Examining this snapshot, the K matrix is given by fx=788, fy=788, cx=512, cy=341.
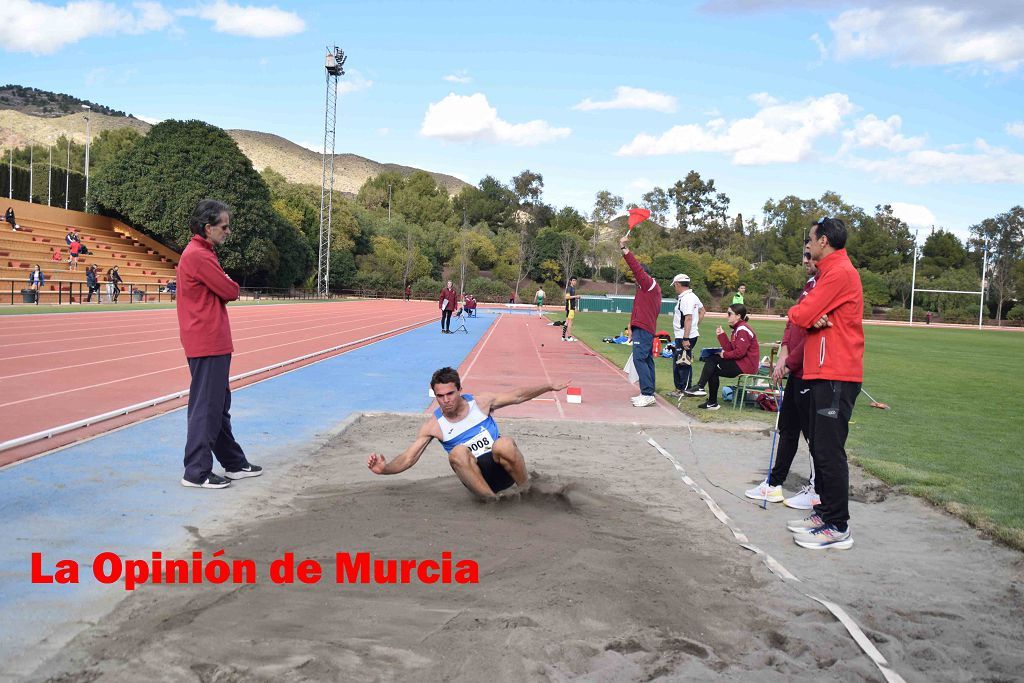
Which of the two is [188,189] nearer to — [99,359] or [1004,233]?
[99,359]

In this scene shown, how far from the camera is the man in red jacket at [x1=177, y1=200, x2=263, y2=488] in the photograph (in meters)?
5.98

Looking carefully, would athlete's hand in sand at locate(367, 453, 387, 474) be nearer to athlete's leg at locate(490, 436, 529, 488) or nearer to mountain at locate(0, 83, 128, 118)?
athlete's leg at locate(490, 436, 529, 488)

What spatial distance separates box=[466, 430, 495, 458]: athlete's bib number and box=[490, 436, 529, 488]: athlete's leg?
3.6 inches

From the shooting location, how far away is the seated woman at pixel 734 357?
36.9 feet

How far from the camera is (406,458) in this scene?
17.3 feet

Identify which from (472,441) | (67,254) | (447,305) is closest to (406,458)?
(472,441)

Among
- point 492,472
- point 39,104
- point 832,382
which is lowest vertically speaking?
point 492,472

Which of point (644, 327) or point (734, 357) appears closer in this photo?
point (644, 327)

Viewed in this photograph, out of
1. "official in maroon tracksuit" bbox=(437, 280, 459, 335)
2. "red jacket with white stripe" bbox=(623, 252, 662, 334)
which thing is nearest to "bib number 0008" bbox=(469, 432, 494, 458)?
"red jacket with white stripe" bbox=(623, 252, 662, 334)

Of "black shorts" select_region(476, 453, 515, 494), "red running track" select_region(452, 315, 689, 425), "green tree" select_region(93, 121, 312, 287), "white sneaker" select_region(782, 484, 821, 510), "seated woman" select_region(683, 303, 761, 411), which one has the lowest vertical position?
"red running track" select_region(452, 315, 689, 425)

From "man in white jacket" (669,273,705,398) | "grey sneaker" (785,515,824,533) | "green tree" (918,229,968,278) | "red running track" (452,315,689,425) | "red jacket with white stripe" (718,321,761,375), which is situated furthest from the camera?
"green tree" (918,229,968,278)

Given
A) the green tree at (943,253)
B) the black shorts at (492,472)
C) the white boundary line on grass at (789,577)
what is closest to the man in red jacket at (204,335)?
the black shorts at (492,472)

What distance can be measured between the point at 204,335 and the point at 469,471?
2.35 meters

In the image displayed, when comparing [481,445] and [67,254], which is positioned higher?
[67,254]
